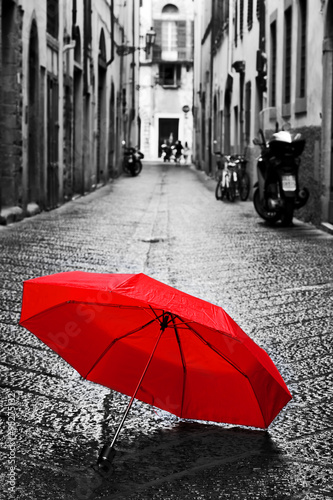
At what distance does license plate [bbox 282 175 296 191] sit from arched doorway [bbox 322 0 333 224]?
0.41 m

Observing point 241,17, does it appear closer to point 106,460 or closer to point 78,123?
point 78,123

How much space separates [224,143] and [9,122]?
16766 millimetres

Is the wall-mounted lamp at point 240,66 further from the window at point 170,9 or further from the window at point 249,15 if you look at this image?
the window at point 170,9

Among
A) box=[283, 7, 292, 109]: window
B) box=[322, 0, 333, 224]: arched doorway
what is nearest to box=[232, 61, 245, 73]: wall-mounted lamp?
box=[283, 7, 292, 109]: window

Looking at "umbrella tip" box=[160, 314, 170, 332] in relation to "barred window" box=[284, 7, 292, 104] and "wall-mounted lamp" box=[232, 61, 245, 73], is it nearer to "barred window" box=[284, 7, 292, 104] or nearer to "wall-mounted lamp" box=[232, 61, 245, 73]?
"barred window" box=[284, 7, 292, 104]

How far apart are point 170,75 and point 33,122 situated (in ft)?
152

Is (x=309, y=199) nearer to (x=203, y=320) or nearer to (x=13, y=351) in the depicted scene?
(x=13, y=351)

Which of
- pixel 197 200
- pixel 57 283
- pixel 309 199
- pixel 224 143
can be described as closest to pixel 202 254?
pixel 309 199

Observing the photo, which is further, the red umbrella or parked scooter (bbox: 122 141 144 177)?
parked scooter (bbox: 122 141 144 177)

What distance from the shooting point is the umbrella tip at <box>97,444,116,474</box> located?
2.73 m

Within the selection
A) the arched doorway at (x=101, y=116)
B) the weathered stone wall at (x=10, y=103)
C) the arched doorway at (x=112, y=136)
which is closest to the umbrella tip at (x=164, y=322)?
the weathered stone wall at (x=10, y=103)

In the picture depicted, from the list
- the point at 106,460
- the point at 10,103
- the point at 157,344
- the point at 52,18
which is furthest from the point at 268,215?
the point at 106,460

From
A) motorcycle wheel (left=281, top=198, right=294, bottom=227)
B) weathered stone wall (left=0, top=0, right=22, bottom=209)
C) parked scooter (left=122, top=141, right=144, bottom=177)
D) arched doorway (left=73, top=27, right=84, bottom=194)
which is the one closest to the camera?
motorcycle wheel (left=281, top=198, right=294, bottom=227)

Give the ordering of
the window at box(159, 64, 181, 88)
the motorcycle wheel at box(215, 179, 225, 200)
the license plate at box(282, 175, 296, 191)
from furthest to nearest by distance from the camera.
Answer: the window at box(159, 64, 181, 88) → the motorcycle wheel at box(215, 179, 225, 200) → the license plate at box(282, 175, 296, 191)
